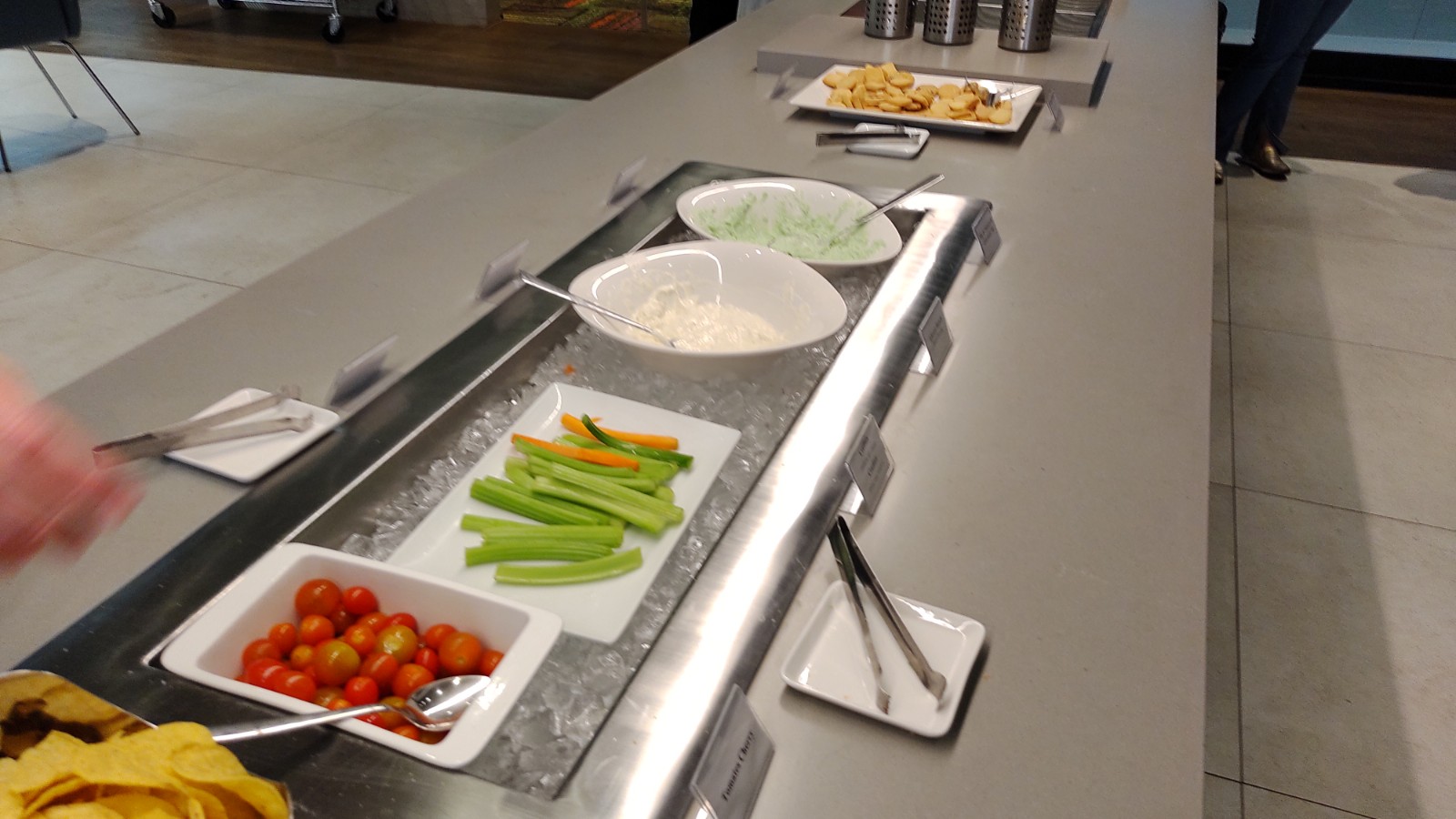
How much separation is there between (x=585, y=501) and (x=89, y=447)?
424 mm

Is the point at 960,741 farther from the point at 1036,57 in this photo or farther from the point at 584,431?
the point at 1036,57

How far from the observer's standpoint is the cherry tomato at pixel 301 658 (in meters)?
0.64

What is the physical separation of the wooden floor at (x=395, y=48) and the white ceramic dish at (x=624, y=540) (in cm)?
362

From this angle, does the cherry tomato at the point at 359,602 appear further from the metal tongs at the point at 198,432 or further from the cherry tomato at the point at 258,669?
the metal tongs at the point at 198,432

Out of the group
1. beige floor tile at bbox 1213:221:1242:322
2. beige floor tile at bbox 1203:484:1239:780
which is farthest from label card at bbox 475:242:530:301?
beige floor tile at bbox 1213:221:1242:322

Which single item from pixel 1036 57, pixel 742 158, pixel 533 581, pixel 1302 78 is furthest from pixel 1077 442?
pixel 1302 78

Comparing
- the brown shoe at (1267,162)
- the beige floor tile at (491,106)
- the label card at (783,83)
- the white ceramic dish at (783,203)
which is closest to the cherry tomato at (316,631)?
the white ceramic dish at (783,203)

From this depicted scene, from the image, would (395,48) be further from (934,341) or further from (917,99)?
(934,341)

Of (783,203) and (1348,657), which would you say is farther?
(1348,657)

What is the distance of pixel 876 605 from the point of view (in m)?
0.72

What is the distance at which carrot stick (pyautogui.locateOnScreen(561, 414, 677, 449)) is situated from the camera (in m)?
0.85

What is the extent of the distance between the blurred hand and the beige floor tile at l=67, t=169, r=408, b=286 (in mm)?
2164

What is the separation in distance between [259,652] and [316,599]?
48 millimetres

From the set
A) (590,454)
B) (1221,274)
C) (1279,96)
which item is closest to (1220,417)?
(1221,274)
